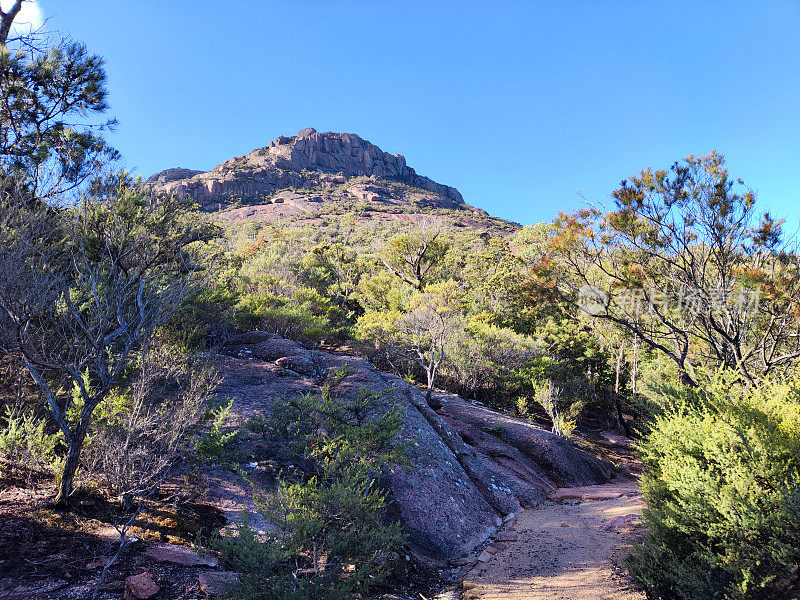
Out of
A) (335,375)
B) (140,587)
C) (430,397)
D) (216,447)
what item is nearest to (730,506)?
(140,587)

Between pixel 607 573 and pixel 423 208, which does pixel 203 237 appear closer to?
pixel 607 573

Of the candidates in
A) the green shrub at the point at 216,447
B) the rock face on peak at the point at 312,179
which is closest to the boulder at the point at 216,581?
the green shrub at the point at 216,447

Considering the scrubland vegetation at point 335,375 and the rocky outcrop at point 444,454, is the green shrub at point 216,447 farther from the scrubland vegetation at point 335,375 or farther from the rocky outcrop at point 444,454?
the rocky outcrop at point 444,454

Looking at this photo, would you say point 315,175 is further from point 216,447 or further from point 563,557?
point 563,557

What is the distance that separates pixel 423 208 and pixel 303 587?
299ft

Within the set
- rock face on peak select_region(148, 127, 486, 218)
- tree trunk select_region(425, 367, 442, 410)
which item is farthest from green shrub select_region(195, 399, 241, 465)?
rock face on peak select_region(148, 127, 486, 218)

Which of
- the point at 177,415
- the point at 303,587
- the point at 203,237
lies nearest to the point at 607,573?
the point at 303,587

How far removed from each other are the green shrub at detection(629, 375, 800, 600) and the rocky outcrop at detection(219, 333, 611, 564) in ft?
9.09

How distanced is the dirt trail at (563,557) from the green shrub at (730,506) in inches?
21.0

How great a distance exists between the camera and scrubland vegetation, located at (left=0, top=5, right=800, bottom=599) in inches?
123

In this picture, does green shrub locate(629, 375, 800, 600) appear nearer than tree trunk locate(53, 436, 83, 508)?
Yes

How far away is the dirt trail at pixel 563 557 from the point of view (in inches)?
157

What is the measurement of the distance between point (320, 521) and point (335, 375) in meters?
3.88

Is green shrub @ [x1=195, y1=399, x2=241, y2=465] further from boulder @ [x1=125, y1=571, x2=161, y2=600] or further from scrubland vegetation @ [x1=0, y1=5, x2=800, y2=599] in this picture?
boulder @ [x1=125, y1=571, x2=161, y2=600]
